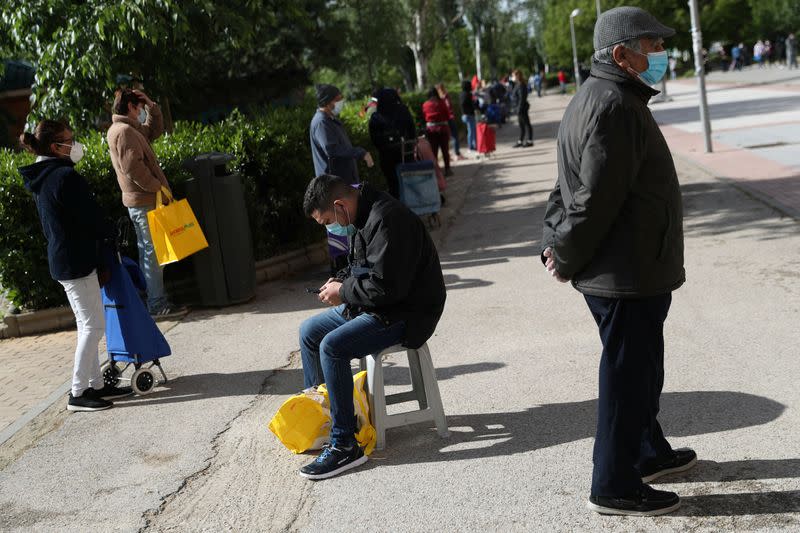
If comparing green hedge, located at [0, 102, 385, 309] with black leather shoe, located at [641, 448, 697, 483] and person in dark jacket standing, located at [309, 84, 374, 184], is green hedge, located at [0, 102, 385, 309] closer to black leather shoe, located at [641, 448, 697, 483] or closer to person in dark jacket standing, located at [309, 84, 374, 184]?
person in dark jacket standing, located at [309, 84, 374, 184]

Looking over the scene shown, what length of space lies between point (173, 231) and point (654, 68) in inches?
202

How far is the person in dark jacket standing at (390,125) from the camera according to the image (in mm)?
12406

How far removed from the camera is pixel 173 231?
8055 mm

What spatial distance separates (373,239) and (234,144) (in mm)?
6181

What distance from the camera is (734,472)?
14.4 feet

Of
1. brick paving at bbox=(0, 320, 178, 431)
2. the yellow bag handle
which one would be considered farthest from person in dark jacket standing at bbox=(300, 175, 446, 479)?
the yellow bag handle

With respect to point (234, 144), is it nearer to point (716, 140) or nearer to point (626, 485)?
Answer: point (626, 485)

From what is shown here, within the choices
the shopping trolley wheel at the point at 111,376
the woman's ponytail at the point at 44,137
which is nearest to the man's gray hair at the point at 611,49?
the woman's ponytail at the point at 44,137

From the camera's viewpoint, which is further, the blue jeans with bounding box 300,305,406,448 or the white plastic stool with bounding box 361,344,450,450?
the white plastic stool with bounding box 361,344,450,450

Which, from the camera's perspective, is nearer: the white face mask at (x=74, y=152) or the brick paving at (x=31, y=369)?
the white face mask at (x=74, y=152)

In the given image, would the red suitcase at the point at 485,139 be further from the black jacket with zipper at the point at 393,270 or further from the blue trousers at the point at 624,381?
the blue trousers at the point at 624,381

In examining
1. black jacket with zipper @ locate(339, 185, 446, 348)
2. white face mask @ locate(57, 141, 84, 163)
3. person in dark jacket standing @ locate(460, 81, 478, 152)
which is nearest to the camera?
black jacket with zipper @ locate(339, 185, 446, 348)

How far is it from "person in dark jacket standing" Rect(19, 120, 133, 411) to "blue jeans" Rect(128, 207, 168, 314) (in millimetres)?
1953

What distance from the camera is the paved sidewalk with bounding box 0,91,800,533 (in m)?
4.34
